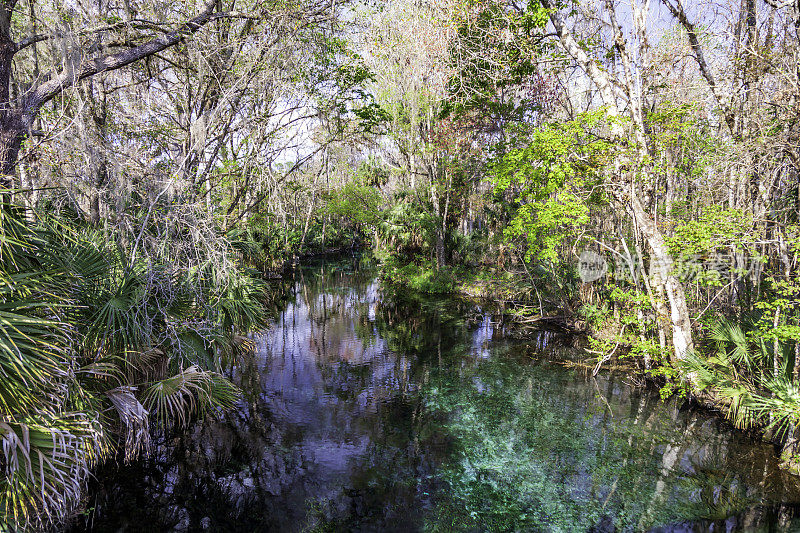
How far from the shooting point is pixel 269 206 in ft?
33.7

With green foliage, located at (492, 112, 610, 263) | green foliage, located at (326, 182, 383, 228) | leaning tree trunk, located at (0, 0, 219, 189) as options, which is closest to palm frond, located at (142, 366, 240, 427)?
leaning tree trunk, located at (0, 0, 219, 189)

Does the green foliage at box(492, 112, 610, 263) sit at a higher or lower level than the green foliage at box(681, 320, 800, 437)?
higher

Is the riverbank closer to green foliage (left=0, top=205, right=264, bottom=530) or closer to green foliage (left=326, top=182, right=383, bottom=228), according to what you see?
green foliage (left=326, top=182, right=383, bottom=228)

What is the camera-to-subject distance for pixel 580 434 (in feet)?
24.1

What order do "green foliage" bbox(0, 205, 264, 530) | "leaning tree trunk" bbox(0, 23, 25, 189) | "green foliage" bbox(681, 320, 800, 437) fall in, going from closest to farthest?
1. "green foliage" bbox(0, 205, 264, 530)
2. "leaning tree trunk" bbox(0, 23, 25, 189)
3. "green foliage" bbox(681, 320, 800, 437)

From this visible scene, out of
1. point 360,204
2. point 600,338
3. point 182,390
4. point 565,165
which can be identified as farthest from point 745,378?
point 360,204

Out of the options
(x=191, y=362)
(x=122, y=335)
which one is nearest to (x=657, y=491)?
(x=191, y=362)

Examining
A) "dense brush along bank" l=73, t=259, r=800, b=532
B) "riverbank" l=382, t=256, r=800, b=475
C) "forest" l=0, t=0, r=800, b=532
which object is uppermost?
"forest" l=0, t=0, r=800, b=532

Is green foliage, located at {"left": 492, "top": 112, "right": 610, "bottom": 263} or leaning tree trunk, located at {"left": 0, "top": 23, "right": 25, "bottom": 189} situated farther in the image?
green foliage, located at {"left": 492, "top": 112, "right": 610, "bottom": 263}

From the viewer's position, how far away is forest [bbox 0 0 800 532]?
174 inches

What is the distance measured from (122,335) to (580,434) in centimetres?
756

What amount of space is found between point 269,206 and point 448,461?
7238 mm

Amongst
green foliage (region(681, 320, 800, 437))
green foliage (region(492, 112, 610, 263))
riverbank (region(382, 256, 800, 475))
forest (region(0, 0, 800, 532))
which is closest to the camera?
forest (region(0, 0, 800, 532))

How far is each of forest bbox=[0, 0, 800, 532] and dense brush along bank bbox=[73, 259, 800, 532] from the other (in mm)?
630
